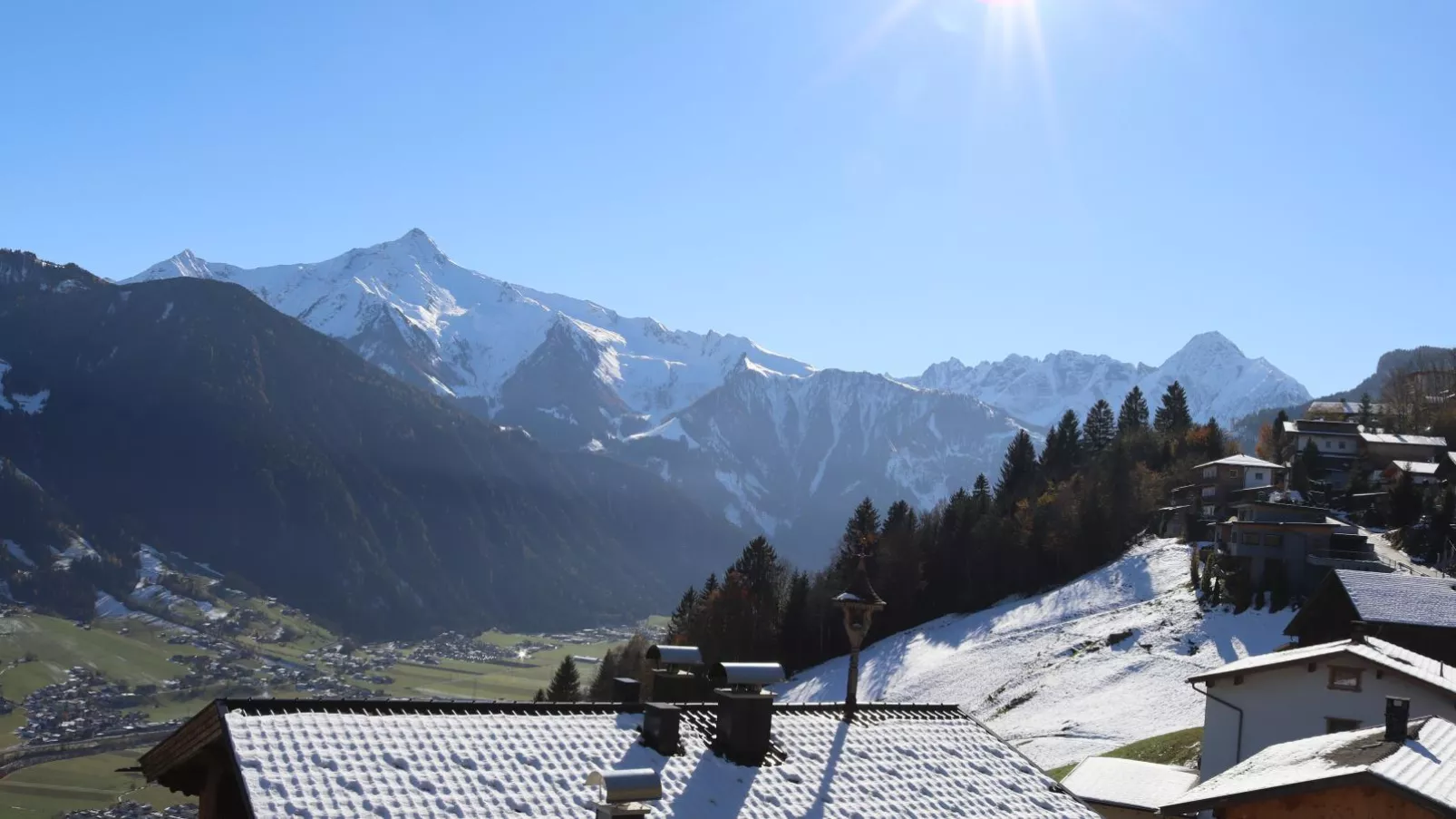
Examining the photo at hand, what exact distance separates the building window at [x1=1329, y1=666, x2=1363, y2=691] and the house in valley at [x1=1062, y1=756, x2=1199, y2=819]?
4.75 meters

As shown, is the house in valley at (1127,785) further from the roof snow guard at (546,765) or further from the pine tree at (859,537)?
the pine tree at (859,537)

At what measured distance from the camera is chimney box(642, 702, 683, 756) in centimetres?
1730

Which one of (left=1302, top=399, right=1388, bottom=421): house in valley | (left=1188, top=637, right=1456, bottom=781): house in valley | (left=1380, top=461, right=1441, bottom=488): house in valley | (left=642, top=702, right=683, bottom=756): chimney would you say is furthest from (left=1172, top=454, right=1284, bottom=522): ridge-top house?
(left=642, top=702, right=683, bottom=756): chimney

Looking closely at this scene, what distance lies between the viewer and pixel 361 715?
15.8 m

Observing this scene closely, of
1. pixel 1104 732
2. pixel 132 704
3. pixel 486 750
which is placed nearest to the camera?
pixel 486 750

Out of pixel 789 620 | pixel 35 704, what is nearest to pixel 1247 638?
pixel 789 620

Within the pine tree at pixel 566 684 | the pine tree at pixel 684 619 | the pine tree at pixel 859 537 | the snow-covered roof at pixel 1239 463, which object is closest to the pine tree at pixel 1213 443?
the snow-covered roof at pixel 1239 463

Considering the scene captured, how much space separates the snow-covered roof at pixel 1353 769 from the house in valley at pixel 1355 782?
0.01 metres

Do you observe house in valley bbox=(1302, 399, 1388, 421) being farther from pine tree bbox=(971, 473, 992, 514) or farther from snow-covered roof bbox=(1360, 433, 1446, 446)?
pine tree bbox=(971, 473, 992, 514)

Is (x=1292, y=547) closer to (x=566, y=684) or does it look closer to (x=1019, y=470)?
(x=566, y=684)

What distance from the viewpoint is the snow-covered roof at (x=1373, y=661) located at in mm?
28297

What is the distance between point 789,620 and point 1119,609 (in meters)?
33.3

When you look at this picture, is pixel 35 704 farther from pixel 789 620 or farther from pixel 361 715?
pixel 361 715

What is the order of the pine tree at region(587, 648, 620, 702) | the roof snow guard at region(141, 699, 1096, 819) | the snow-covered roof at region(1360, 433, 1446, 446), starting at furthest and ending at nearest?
the snow-covered roof at region(1360, 433, 1446, 446), the pine tree at region(587, 648, 620, 702), the roof snow guard at region(141, 699, 1096, 819)
